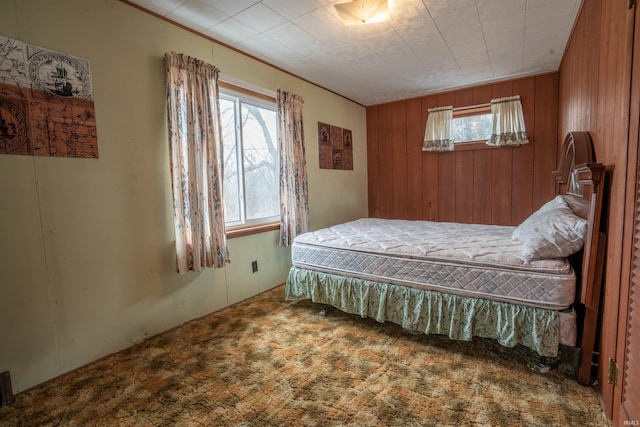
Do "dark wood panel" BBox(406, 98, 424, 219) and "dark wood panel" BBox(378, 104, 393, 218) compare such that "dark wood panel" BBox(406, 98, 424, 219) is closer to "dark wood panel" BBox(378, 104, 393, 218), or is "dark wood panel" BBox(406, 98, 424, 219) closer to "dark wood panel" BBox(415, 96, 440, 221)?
"dark wood panel" BBox(415, 96, 440, 221)

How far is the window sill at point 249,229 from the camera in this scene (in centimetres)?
292

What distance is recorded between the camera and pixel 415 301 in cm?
216

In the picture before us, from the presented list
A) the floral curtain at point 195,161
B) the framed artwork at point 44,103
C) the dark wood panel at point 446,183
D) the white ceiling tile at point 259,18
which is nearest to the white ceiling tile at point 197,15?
the white ceiling tile at point 259,18

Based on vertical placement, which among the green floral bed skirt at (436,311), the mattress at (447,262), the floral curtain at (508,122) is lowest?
the green floral bed skirt at (436,311)

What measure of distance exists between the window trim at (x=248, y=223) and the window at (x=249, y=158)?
0.01m

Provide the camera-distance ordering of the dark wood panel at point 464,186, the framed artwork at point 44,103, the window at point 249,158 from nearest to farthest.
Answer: the framed artwork at point 44,103 → the window at point 249,158 → the dark wood panel at point 464,186

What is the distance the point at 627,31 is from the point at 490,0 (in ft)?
4.00

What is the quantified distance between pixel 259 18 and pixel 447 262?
2336 mm

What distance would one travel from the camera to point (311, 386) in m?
1.72

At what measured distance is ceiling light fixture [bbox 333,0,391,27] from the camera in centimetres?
209

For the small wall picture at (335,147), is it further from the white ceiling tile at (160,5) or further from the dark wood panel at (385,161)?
the white ceiling tile at (160,5)

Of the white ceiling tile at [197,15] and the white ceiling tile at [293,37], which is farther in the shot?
the white ceiling tile at [293,37]

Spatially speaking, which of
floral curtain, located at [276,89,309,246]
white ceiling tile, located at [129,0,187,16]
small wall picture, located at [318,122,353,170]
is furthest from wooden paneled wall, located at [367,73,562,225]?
white ceiling tile, located at [129,0,187,16]

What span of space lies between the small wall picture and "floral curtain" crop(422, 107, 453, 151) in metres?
1.17
